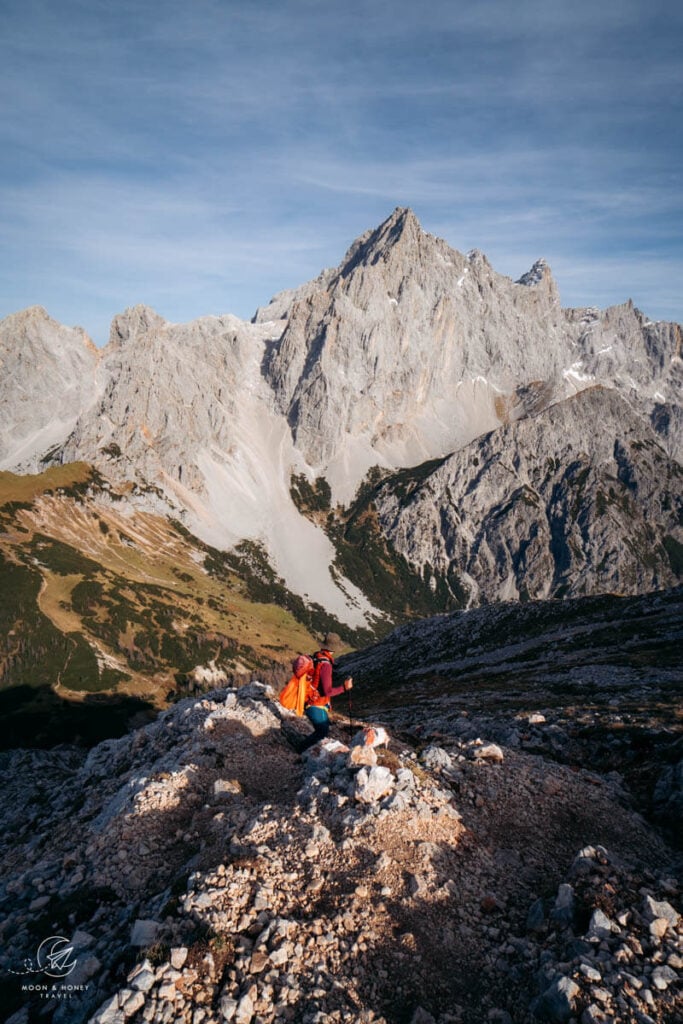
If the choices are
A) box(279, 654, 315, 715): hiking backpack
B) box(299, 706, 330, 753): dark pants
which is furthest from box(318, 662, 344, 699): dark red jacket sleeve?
box(299, 706, 330, 753): dark pants

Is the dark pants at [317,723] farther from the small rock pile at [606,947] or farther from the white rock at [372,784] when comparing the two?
the small rock pile at [606,947]

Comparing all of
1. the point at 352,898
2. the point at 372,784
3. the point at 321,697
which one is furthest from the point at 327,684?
the point at 352,898

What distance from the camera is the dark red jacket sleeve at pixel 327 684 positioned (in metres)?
23.8

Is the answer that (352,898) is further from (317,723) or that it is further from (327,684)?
(327,684)

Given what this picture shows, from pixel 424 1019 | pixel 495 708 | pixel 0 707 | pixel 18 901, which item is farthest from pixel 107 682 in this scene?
pixel 424 1019

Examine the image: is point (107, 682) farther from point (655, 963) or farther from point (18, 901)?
point (655, 963)

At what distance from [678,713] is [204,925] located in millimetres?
25487

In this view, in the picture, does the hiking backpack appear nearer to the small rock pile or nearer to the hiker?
the hiker

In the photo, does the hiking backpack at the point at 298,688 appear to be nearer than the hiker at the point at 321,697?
No

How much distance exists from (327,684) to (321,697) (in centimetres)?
60

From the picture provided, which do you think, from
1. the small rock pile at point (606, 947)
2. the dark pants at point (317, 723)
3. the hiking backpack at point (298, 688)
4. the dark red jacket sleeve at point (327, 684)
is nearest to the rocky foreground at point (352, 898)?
the small rock pile at point (606, 947)

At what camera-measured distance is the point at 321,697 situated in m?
23.7

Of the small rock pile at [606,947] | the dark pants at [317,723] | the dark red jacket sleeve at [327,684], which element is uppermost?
the dark red jacket sleeve at [327,684]

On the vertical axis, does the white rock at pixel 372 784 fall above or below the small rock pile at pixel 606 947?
above
